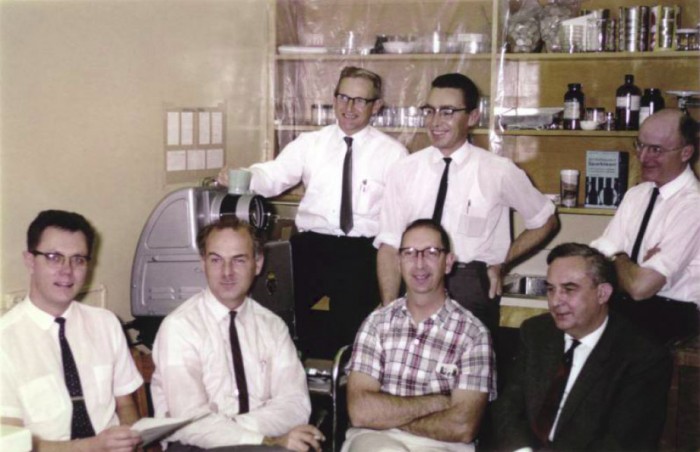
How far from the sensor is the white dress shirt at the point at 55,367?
222 centimetres

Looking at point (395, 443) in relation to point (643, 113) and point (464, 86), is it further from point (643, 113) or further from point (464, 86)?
point (643, 113)

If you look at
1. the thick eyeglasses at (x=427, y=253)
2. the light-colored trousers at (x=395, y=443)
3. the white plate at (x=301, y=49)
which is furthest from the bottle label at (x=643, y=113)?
the light-colored trousers at (x=395, y=443)

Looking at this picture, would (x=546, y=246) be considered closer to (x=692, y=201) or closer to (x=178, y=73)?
(x=692, y=201)

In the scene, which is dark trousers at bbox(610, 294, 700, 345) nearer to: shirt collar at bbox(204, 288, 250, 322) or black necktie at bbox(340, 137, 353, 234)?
black necktie at bbox(340, 137, 353, 234)

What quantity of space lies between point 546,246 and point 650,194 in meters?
1.55

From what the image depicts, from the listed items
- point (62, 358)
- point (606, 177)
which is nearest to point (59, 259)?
point (62, 358)

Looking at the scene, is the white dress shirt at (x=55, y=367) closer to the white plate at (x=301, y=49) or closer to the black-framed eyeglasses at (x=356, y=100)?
the black-framed eyeglasses at (x=356, y=100)

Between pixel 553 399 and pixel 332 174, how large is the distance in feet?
6.04

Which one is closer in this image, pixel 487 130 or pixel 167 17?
pixel 167 17

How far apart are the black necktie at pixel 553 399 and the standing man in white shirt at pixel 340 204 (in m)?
1.29

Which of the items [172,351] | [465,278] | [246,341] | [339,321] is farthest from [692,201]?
[172,351]

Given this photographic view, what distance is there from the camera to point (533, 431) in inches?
95.7

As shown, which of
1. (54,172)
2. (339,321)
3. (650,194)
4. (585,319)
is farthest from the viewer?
(339,321)

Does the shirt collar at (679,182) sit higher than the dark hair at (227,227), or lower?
higher
